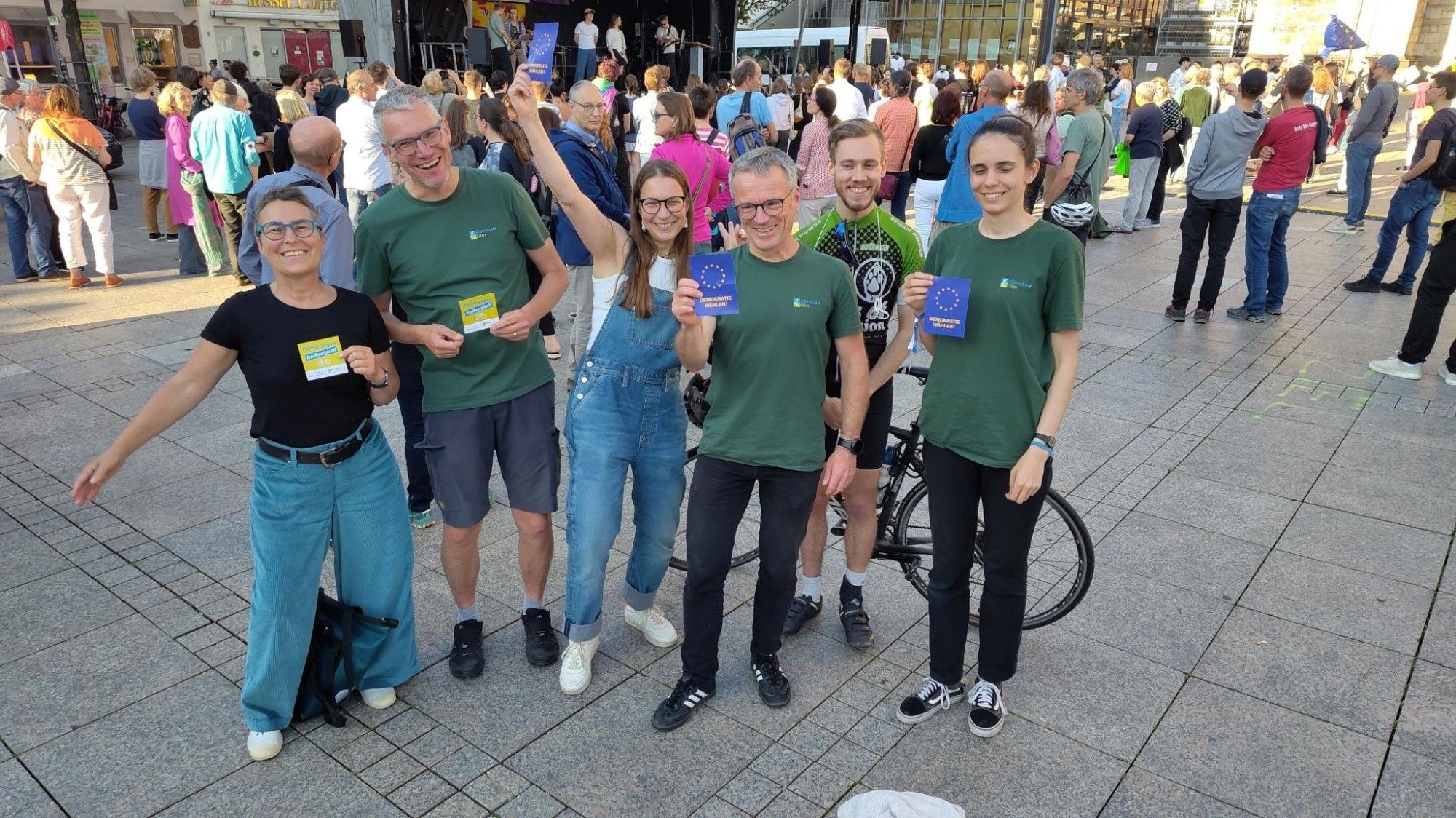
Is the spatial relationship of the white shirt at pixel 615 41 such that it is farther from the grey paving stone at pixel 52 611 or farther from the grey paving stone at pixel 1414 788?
the grey paving stone at pixel 1414 788

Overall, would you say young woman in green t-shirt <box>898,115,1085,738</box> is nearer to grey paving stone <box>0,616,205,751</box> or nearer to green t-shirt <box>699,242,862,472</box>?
green t-shirt <box>699,242,862,472</box>

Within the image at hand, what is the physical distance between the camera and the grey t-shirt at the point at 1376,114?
424 inches

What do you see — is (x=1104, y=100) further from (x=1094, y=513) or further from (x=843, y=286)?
(x=843, y=286)

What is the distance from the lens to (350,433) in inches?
112

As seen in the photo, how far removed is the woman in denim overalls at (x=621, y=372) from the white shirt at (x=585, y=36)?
20.8 meters

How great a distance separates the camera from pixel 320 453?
2803 millimetres

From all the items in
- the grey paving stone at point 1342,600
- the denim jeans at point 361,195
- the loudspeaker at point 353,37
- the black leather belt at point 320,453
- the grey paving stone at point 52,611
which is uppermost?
the loudspeaker at point 353,37

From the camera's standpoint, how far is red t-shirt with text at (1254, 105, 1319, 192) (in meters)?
7.57

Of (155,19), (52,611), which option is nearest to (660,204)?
(52,611)

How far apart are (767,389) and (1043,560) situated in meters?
1.90

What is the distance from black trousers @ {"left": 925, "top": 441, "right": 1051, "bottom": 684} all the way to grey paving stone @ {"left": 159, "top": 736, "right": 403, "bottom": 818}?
5.74ft

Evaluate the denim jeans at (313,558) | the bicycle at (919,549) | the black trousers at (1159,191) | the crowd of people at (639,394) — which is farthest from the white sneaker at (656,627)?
the black trousers at (1159,191)

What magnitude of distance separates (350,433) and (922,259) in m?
1.98

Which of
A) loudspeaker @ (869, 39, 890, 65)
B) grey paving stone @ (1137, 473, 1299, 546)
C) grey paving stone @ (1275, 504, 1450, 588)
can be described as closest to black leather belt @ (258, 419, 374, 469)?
grey paving stone @ (1275, 504, 1450, 588)
